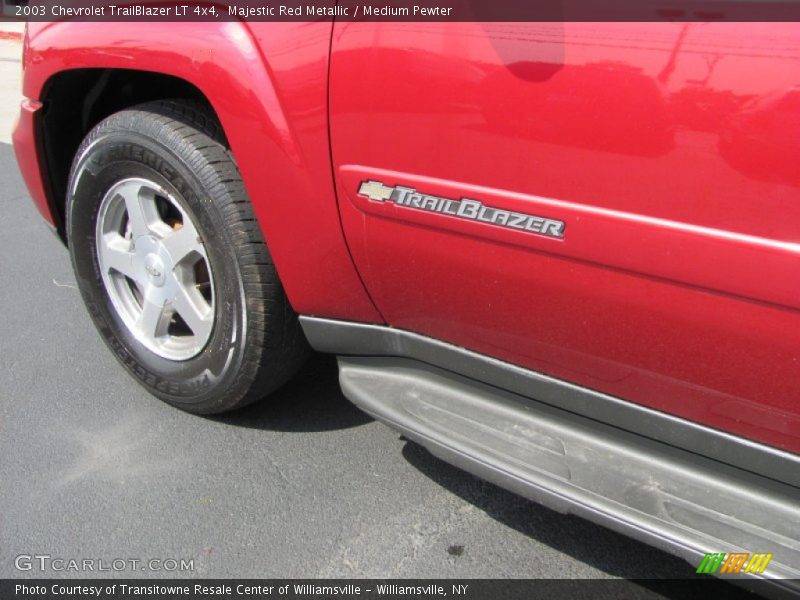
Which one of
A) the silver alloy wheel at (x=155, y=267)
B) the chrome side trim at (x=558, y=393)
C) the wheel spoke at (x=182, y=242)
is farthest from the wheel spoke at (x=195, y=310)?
the chrome side trim at (x=558, y=393)

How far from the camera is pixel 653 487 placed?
64.2 inches

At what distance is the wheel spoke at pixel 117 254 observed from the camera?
249cm

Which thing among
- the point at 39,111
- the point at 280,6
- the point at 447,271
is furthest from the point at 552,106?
the point at 39,111

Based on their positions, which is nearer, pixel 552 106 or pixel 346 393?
pixel 552 106

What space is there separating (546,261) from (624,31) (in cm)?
47

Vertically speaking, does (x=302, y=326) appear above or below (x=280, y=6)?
below

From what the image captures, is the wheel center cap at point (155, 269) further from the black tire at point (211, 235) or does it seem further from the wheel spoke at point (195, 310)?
the black tire at point (211, 235)

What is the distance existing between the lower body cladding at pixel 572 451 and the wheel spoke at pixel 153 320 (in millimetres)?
612

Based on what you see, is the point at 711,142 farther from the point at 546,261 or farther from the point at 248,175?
the point at 248,175

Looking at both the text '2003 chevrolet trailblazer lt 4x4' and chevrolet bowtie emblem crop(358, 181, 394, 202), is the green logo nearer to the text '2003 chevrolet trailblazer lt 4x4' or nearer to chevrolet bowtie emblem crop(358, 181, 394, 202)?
the text '2003 chevrolet trailblazer lt 4x4'

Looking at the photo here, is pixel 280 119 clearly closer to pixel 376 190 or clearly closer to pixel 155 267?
pixel 376 190

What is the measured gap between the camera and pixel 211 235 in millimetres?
2174

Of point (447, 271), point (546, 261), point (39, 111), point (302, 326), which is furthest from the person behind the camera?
point (39, 111)

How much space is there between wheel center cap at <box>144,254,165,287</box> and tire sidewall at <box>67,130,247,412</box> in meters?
0.25
